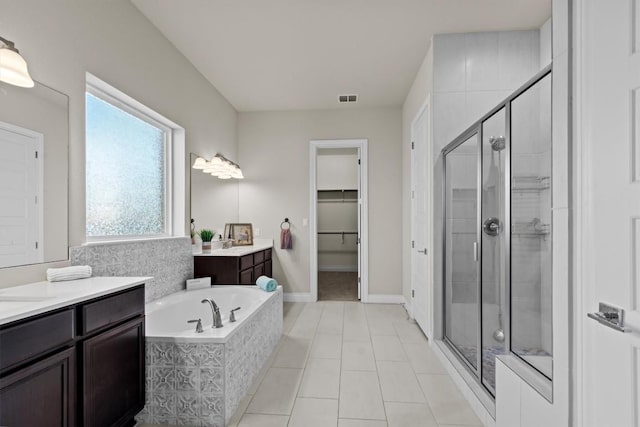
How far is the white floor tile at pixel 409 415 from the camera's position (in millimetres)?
1712

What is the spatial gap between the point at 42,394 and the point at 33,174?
1055 mm

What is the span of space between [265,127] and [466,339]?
12.1 feet

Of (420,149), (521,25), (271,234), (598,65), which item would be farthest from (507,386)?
(271,234)

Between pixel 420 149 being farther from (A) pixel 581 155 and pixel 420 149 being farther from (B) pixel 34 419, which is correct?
(B) pixel 34 419

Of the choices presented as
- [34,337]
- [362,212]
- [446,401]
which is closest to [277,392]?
[446,401]

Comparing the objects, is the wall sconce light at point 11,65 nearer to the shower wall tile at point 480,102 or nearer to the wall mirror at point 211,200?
the wall mirror at point 211,200

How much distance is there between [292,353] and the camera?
8.60 feet

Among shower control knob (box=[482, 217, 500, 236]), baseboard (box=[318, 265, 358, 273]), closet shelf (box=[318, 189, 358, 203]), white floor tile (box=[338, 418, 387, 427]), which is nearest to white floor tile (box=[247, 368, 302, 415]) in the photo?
white floor tile (box=[338, 418, 387, 427])

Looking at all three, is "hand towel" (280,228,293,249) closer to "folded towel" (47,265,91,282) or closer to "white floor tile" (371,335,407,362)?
"white floor tile" (371,335,407,362)

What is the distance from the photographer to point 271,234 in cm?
444

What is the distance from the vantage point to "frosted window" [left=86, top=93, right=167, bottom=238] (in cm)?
209

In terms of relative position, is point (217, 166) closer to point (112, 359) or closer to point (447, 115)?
point (112, 359)

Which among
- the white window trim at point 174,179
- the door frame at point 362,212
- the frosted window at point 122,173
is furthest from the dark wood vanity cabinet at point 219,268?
the door frame at point 362,212

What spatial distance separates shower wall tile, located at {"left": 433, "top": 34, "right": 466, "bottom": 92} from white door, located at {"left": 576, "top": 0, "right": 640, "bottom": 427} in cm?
180
